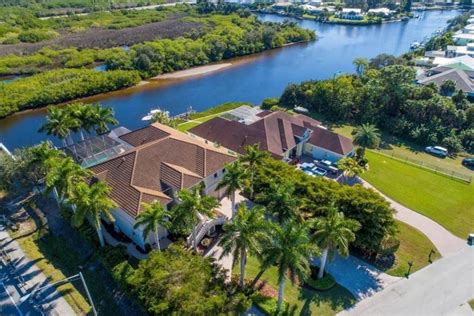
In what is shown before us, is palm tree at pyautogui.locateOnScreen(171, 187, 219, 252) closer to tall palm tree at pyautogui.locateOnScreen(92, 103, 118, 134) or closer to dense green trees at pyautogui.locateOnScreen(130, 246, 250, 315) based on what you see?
dense green trees at pyautogui.locateOnScreen(130, 246, 250, 315)

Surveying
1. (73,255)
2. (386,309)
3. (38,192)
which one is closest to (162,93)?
(38,192)

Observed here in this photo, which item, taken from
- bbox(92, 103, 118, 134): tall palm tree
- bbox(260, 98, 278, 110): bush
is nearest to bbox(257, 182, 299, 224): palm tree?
bbox(92, 103, 118, 134): tall palm tree

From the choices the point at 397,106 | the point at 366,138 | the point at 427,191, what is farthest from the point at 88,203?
the point at 397,106

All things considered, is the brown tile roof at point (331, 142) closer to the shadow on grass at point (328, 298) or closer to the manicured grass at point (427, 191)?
the manicured grass at point (427, 191)

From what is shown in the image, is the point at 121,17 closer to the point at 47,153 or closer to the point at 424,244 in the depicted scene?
the point at 47,153

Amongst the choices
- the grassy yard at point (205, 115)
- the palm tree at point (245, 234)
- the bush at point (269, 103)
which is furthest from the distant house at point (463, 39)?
the palm tree at point (245, 234)

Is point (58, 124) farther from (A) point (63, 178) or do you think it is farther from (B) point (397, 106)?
(B) point (397, 106)
